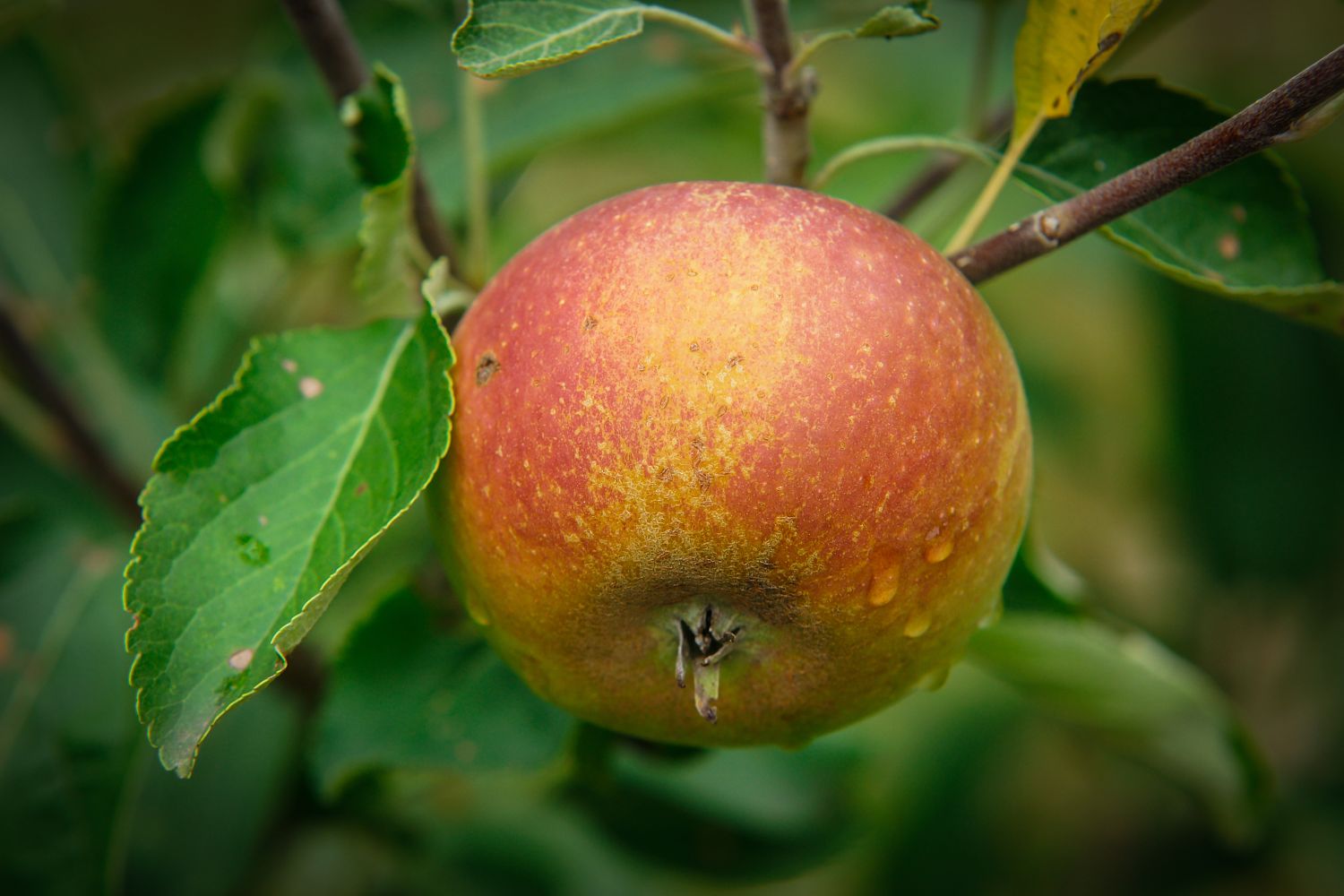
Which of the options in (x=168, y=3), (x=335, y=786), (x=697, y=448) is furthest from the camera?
(x=168, y=3)

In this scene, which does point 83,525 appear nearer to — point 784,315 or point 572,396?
point 572,396

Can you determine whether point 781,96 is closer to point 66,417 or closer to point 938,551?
point 938,551

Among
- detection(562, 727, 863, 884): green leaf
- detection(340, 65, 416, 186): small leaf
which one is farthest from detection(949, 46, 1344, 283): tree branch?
detection(562, 727, 863, 884): green leaf

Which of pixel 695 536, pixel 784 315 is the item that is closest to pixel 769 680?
pixel 695 536

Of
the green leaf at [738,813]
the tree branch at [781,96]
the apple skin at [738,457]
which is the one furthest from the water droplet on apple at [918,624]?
the green leaf at [738,813]

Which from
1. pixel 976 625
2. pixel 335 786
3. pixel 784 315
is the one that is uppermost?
pixel 784 315

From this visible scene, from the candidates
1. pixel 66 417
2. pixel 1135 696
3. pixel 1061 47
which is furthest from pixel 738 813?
pixel 1061 47

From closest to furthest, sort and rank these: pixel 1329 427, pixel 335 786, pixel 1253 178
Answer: pixel 1253 178 → pixel 335 786 → pixel 1329 427
